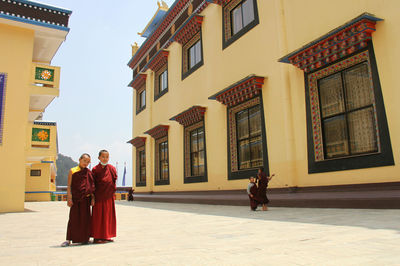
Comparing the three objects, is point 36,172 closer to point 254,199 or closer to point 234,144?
point 234,144

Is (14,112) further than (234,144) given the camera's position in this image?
No

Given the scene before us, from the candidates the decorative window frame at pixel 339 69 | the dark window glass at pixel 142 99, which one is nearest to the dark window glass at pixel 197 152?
the decorative window frame at pixel 339 69

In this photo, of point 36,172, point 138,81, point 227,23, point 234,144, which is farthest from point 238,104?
point 36,172

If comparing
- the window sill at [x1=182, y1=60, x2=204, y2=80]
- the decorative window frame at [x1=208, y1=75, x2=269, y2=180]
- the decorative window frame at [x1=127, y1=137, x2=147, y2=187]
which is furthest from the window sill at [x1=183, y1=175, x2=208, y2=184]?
the decorative window frame at [x1=127, y1=137, x2=147, y2=187]

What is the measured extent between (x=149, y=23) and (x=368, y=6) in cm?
1346

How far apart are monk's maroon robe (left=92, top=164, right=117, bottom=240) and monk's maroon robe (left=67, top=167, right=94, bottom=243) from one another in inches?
3.6

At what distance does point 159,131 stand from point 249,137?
6.37 meters

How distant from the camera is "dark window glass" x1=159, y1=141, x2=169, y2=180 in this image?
1478cm

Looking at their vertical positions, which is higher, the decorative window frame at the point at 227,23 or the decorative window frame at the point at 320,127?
the decorative window frame at the point at 227,23

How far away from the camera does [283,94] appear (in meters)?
8.01

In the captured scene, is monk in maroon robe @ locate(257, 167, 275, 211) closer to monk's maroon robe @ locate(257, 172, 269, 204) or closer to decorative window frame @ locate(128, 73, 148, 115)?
monk's maroon robe @ locate(257, 172, 269, 204)

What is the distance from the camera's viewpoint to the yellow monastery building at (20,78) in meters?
9.20

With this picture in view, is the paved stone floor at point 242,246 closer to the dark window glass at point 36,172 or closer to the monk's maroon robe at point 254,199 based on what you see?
the monk's maroon robe at point 254,199

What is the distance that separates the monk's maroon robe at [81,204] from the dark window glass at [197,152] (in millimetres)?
7573
